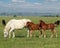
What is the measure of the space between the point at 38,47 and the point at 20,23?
21.2 ft

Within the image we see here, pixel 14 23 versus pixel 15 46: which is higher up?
pixel 14 23

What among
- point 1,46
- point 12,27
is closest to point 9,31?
point 12,27

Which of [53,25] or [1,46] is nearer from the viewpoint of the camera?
[1,46]

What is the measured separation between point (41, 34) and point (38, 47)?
5816 mm

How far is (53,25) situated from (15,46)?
6005 millimetres

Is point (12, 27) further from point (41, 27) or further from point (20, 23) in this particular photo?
point (41, 27)

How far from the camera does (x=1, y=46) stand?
1395 cm

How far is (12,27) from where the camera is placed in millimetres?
19422

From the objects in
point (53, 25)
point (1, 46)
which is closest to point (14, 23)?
point (53, 25)

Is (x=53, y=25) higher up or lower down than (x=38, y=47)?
higher up

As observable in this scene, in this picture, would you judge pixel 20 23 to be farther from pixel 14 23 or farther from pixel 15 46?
pixel 15 46

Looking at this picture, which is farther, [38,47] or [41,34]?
[41,34]

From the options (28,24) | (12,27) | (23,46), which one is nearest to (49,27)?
(28,24)

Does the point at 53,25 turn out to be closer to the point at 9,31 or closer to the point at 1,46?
the point at 9,31
